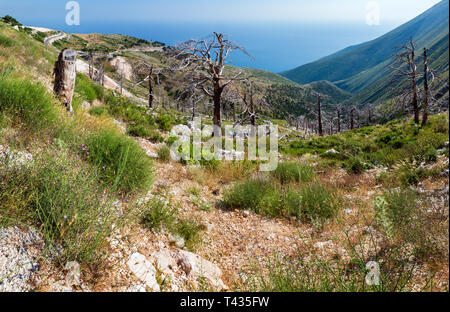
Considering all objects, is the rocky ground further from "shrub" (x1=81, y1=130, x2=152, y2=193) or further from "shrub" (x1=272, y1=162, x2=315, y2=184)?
"shrub" (x1=272, y1=162, x2=315, y2=184)

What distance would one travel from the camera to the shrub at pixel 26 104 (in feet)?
14.1

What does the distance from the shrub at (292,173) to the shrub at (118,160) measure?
3.92m

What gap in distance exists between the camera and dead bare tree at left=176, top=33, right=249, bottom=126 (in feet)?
38.2

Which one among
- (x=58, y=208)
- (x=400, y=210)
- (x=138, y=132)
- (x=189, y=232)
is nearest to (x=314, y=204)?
(x=400, y=210)

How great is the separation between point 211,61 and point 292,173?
281 inches

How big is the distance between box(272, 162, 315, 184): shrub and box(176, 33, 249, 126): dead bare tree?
5.17 meters

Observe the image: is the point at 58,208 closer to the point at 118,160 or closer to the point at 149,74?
the point at 118,160

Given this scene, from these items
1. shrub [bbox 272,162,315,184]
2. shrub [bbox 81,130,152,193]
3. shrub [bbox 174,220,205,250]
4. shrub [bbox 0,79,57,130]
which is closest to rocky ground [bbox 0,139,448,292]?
shrub [bbox 174,220,205,250]

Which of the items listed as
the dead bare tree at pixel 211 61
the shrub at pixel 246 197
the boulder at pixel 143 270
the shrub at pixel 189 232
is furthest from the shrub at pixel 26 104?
the dead bare tree at pixel 211 61

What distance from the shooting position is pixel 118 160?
15.7ft

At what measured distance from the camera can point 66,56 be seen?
24.7ft

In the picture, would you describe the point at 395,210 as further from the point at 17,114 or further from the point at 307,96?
the point at 307,96
